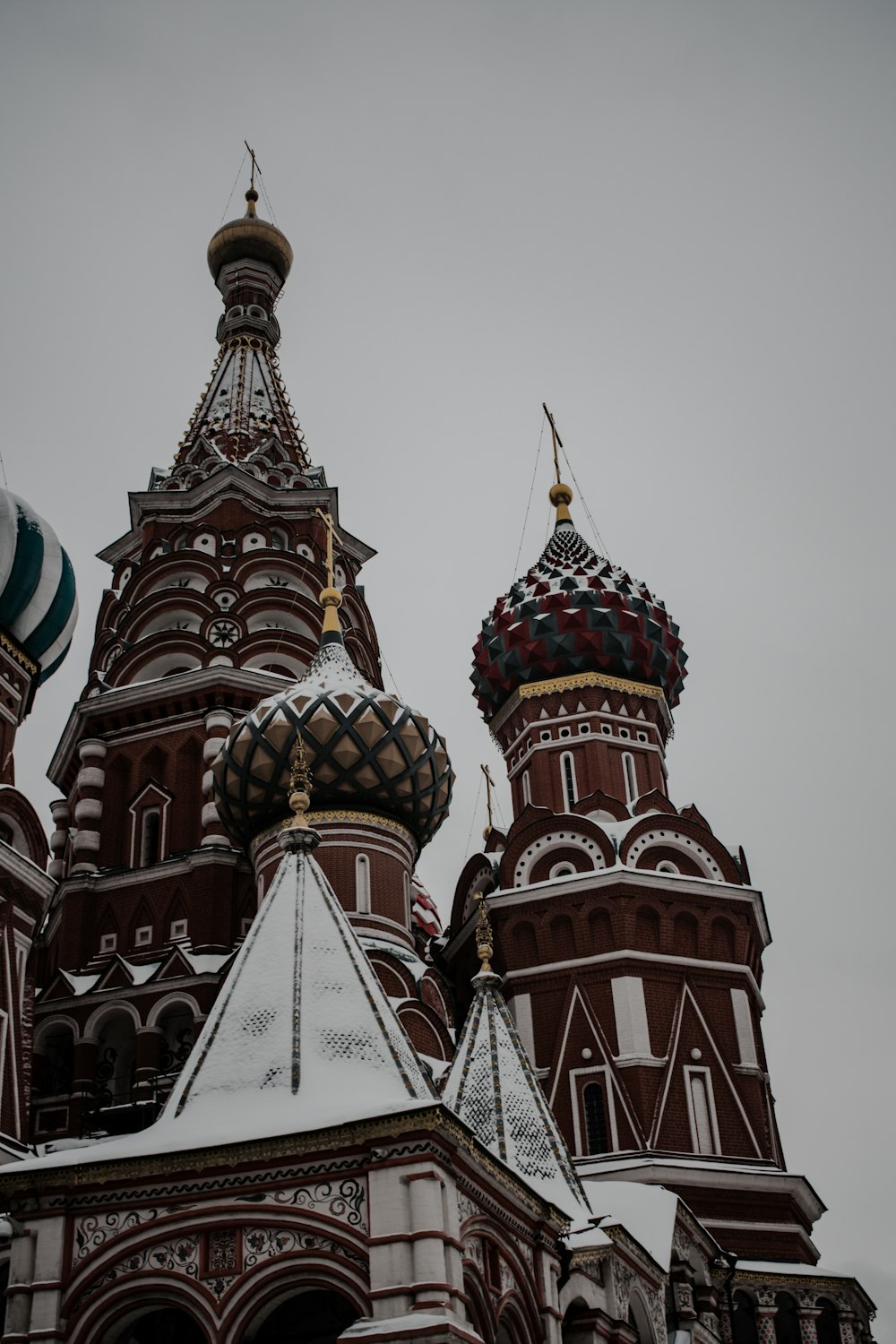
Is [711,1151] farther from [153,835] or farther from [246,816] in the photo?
[153,835]

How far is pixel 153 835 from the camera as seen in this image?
70.0 ft

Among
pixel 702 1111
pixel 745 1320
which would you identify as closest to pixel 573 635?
pixel 702 1111

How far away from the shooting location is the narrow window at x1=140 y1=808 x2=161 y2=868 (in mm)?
21109

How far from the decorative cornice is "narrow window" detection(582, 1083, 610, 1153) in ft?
26.7

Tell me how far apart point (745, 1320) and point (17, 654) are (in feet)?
36.0

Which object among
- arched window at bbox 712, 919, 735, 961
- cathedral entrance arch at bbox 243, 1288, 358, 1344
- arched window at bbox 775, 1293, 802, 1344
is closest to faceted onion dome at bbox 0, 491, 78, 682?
arched window at bbox 712, 919, 735, 961

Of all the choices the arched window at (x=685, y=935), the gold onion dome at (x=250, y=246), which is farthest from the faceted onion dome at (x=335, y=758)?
the gold onion dome at (x=250, y=246)

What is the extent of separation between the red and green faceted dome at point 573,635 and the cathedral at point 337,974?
59 millimetres

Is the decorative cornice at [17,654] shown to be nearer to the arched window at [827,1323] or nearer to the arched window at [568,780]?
the arched window at [568,780]

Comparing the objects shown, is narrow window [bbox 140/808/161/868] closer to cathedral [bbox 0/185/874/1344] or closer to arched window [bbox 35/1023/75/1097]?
cathedral [bbox 0/185/874/1344]

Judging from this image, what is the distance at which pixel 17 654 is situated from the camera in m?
19.0

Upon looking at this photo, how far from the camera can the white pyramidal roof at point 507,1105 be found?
12055mm

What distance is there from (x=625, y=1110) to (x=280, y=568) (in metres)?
9.75

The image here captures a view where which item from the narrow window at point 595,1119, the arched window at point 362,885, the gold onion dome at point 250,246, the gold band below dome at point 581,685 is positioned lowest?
the narrow window at point 595,1119
